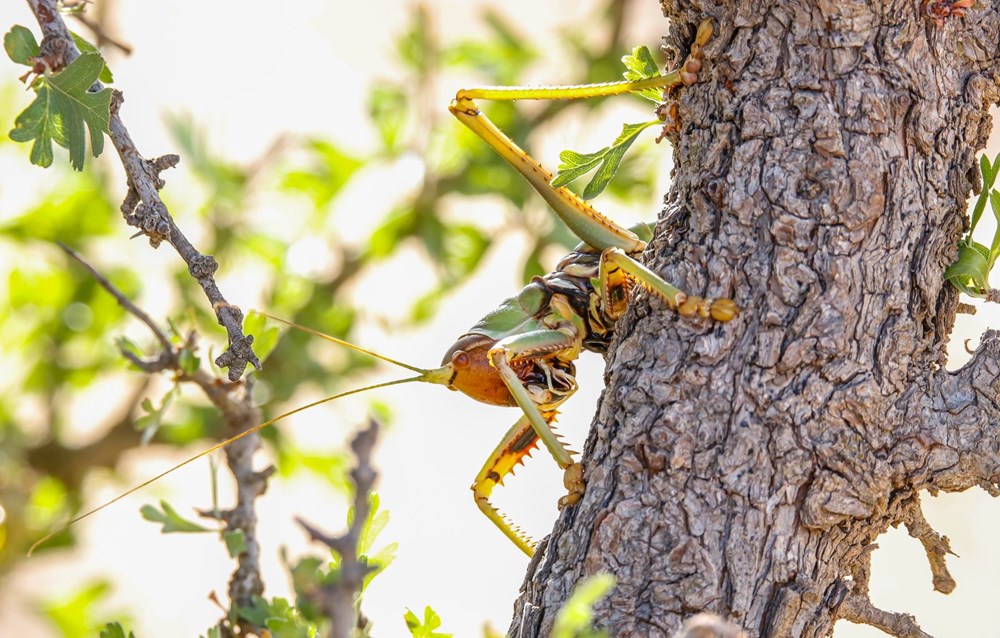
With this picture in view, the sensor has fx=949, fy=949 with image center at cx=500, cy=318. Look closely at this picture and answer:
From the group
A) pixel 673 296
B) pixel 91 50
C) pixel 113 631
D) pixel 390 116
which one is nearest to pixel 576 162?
pixel 673 296

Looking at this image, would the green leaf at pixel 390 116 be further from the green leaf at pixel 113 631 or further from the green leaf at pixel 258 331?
the green leaf at pixel 113 631

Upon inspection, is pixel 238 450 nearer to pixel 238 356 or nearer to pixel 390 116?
pixel 238 356

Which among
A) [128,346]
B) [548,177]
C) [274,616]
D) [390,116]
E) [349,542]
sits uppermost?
[390,116]

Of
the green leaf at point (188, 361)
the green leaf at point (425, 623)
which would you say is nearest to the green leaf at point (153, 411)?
the green leaf at point (188, 361)

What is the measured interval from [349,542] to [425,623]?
31 cm

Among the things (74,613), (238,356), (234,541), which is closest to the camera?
(238,356)

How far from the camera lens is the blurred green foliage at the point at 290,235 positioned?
185 centimetres

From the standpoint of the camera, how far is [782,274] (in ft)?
2.20

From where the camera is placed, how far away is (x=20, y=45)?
703 mm

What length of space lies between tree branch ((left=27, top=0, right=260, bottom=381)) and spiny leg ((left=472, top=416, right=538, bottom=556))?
284mm

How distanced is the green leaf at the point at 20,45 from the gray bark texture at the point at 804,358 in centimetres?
51

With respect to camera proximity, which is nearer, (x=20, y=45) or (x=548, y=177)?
(x=20, y=45)

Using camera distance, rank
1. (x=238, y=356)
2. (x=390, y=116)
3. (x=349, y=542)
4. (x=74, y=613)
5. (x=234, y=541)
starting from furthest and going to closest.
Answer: (x=390, y=116) < (x=74, y=613) < (x=234, y=541) < (x=238, y=356) < (x=349, y=542)

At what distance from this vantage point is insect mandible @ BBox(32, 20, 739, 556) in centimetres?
85
